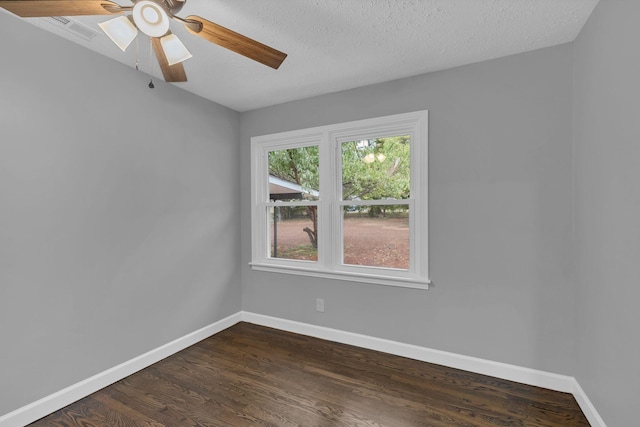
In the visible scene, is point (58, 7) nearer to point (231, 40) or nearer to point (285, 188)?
point (231, 40)

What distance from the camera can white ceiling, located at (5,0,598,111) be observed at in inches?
70.0

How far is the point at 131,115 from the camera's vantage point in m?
2.49

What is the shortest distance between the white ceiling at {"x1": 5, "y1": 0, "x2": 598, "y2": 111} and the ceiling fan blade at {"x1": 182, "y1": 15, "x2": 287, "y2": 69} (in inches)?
14.3

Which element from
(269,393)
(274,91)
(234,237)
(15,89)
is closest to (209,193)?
(234,237)

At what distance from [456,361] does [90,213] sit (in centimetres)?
306

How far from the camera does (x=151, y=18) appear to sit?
1.39 metres

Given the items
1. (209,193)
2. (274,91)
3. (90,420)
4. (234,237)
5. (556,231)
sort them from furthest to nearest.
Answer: (234,237) < (209,193) < (274,91) < (556,231) < (90,420)

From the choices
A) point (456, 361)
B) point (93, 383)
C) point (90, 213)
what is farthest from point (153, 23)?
point (456, 361)

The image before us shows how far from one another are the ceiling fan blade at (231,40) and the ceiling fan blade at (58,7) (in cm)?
30

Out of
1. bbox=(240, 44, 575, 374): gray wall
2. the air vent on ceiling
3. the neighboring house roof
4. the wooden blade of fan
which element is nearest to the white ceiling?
the air vent on ceiling

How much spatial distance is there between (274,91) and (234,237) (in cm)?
166

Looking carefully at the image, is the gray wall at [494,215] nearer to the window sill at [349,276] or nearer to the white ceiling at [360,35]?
the window sill at [349,276]

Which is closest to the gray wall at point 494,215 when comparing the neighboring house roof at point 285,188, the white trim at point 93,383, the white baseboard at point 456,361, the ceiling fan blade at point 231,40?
the white baseboard at point 456,361

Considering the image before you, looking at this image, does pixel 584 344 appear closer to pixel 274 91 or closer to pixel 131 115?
pixel 274 91
